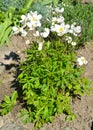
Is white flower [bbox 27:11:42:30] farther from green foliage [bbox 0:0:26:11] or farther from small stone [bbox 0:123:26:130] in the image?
green foliage [bbox 0:0:26:11]

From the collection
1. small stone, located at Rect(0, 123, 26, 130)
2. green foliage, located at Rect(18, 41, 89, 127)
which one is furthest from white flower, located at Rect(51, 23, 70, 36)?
small stone, located at Rect(0, 123, 26, 130)

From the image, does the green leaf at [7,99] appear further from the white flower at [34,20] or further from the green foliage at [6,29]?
the green foliage at [6,29]

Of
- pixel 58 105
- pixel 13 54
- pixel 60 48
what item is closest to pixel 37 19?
pixel 60 48

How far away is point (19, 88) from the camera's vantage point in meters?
5.54

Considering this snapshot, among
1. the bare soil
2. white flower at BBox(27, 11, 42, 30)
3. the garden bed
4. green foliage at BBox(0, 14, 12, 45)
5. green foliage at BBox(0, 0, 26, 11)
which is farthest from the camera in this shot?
green foliage at BBox(0, 0, 26, 11)

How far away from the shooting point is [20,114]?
5168mm

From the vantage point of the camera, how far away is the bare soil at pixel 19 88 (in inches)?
200

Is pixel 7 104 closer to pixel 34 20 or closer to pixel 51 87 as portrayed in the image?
pixel 51 87

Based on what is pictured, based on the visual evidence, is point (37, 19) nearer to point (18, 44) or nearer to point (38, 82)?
point (38, 82)

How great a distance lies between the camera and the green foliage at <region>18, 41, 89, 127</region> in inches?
190

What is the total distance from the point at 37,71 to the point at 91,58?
1.48 m

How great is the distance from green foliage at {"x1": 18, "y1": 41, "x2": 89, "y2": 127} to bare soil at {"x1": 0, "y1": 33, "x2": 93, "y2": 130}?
13cm

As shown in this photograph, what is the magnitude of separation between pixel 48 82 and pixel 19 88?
0.86m

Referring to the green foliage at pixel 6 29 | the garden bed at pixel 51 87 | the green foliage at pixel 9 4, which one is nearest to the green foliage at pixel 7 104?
the garden bed at pixel 51 87
